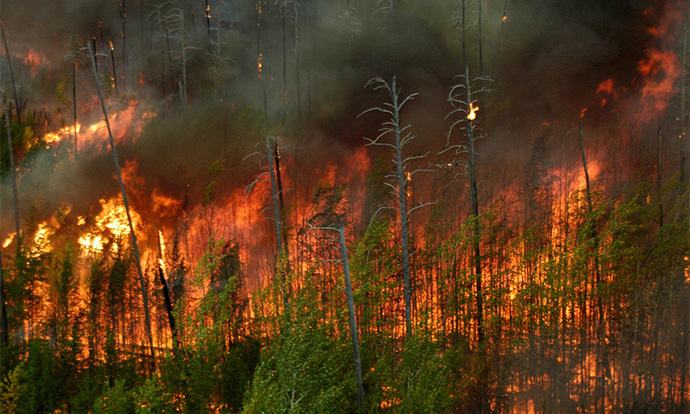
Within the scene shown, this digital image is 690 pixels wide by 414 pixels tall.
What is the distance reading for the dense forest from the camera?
2102 cm

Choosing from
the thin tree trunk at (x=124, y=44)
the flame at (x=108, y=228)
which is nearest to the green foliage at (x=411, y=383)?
the flame at (x=108, y=228)

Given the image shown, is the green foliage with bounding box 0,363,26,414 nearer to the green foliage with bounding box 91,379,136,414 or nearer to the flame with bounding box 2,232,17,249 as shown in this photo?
the green foliage with bounding box 91,379,136,414

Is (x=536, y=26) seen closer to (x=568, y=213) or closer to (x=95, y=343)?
(x=568, y=213)

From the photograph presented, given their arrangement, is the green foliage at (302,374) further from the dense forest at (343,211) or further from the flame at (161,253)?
the flame at (161,253)

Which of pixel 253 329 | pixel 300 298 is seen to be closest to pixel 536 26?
pixel 300 298

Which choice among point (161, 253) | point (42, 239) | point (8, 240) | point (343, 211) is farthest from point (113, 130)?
point (343, 211)

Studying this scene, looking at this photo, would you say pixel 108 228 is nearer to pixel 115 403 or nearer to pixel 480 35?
pixel 115 403

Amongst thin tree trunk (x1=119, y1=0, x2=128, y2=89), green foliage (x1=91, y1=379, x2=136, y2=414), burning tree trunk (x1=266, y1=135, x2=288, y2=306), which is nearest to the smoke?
thin tree trunk (x1=119, y1=0, x2=128, y2=89)

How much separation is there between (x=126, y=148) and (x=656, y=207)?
35848mm

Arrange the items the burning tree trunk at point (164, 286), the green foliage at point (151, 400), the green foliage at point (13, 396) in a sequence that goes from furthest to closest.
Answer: the burning tree trunk at point (164, 286) → the green foliage at point (13, 396) → the green foliage at point (151, 400)

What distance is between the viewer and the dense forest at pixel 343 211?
827 inches

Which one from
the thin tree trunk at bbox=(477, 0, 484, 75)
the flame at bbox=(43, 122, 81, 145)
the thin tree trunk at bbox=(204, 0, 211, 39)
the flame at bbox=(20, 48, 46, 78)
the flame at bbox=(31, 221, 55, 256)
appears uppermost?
the thin tree trunk at bbox=(204, 0, 211, 39)

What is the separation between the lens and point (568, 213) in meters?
26.2

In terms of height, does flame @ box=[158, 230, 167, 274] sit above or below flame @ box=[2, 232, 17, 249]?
below
